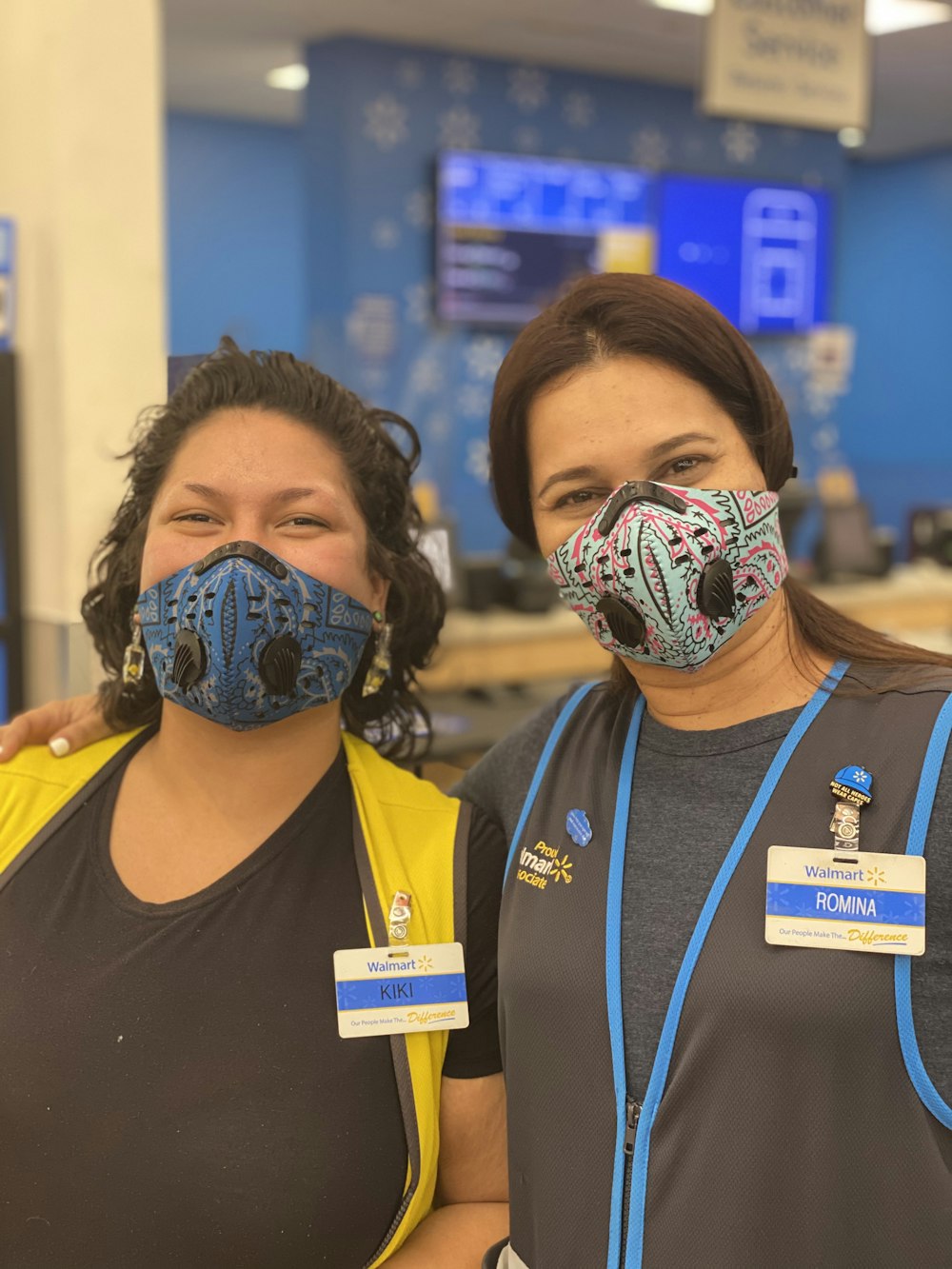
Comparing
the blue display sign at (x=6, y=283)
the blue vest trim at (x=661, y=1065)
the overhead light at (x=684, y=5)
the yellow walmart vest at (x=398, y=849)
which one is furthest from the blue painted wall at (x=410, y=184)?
the blue vest trim at (x=661, y=1065)

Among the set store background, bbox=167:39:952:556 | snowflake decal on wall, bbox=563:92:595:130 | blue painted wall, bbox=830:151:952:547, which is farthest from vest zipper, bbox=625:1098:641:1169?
blue painted wall, bbox=830:151:952:547

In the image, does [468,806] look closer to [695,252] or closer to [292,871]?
[292,871]

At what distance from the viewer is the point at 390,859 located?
1.55 metres

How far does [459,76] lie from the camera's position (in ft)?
23.2

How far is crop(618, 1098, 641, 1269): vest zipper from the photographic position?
4.30ft

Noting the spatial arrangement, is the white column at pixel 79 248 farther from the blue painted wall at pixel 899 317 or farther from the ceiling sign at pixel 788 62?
the blue painted wall at pixel 899 317

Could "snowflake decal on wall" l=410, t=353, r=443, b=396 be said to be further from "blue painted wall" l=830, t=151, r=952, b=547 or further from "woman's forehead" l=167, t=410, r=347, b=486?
"woman's forehead" l=167, t=410, r=347, b=486

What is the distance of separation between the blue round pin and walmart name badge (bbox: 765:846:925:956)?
215 millimetres

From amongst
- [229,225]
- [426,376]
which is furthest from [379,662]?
[229,225]

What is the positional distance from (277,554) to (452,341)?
5866mm

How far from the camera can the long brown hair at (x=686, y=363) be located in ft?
4.77

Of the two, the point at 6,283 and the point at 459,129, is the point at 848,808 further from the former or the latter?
the point at 459,129

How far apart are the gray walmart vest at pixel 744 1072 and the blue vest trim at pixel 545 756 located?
3.5 inches

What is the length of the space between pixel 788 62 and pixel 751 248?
3909 mm
